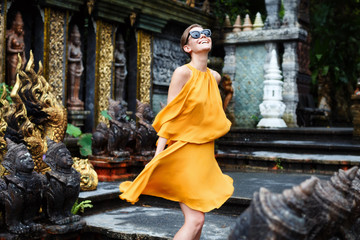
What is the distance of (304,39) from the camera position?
11.7 meters

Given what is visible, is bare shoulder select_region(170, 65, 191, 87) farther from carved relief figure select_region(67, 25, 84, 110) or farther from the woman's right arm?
carved relief figure select_region(67, 25, 84, 110)

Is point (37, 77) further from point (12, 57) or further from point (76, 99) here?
point (76, 99)

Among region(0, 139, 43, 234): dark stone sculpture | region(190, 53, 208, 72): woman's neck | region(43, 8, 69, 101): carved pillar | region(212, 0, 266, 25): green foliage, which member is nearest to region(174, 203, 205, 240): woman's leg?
region(190, 53, 208, 72): woman's neck

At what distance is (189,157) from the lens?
319 cm

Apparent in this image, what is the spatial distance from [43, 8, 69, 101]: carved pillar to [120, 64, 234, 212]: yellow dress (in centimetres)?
546

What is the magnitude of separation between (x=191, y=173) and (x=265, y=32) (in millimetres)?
9348

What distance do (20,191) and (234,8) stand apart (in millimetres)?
11452

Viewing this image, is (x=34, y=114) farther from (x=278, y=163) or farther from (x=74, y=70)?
(x=74, y=70)

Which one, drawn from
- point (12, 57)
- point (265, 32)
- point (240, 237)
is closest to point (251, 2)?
point (265, 32)

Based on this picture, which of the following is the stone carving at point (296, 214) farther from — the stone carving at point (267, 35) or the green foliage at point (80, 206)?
the stone carving at point (267, 35)

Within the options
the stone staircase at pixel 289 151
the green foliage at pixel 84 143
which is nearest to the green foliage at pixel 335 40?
the stone staircase at pixel 289 151

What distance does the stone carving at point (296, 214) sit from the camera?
1701 millimetres

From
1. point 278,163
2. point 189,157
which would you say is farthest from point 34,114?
point 278,163

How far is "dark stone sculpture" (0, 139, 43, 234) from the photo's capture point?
138 inches
